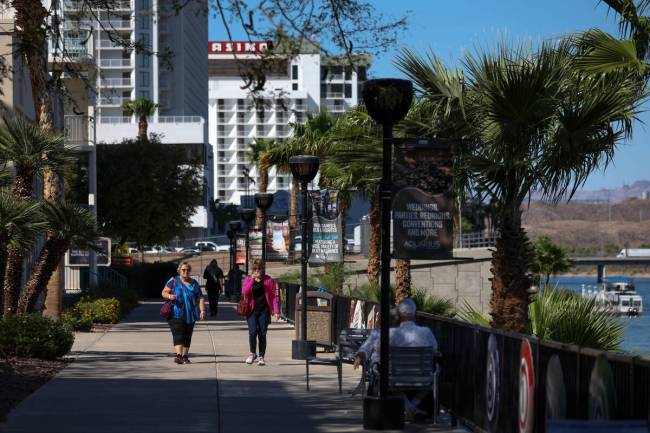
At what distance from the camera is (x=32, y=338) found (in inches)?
763

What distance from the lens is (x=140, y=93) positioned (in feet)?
538

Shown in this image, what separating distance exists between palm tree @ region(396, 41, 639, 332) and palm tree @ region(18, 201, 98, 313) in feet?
26.3

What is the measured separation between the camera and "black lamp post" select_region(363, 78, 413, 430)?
40.0ft

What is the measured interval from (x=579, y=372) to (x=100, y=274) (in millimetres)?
44305

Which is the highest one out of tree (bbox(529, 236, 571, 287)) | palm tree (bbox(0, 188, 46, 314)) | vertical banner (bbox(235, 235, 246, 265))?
palm tree (bbox(0, 188, 46, 314))

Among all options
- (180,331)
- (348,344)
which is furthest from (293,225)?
(348,344)

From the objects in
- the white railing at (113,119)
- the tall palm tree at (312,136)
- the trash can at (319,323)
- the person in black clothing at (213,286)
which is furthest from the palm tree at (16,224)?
the white railing at (113,119)

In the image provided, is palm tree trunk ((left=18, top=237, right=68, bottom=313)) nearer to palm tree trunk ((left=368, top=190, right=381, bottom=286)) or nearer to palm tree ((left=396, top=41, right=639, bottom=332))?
palm tree ((left=396, top=41, right=639, bottom=332))

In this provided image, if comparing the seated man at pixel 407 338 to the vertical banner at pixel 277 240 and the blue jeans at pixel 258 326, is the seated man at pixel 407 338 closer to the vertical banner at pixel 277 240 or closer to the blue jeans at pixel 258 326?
the blue jeans at pixel 258 326

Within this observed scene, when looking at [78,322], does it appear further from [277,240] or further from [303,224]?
[277,240]

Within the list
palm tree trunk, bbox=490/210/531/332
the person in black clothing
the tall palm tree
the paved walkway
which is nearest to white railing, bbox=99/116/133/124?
the tall palm tree

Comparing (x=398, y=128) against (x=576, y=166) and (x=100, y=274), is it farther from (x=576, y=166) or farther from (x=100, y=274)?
(x=100, y=274)

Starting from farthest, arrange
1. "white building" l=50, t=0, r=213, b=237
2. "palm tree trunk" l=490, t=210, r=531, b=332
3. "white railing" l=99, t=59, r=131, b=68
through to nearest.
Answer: "white railing" l=99, t=59, r=131, b=68
"white building" l=50, t=0, r=213, b=237
"palm tree trunk" l=490, t=210, r=531, b=332

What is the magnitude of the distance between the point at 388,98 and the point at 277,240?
130ft
